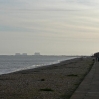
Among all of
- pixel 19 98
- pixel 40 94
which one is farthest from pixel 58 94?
pixel 19 98

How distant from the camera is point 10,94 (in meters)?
16.0

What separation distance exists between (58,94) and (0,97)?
268 centimetres

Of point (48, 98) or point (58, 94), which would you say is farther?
point (58, 94)

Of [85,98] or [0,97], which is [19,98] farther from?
[85,98]

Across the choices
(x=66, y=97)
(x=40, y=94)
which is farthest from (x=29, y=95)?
(x=66, y=97)

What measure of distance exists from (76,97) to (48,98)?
1.53 meters

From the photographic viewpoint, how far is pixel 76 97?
43.8 feet

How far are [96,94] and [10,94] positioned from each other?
4.17m

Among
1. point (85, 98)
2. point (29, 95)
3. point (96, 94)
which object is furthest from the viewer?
point (29, 95)

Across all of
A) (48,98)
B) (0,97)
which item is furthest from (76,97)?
(0,97)

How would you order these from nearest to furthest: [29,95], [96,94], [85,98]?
[85,98]
[96,94]
[29,95]

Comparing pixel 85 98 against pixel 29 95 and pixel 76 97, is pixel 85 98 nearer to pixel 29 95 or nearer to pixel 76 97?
pixel 76 97

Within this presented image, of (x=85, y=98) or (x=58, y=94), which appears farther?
(x=58, y=94)

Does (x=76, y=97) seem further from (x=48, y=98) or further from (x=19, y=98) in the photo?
(x=19, y=98)
